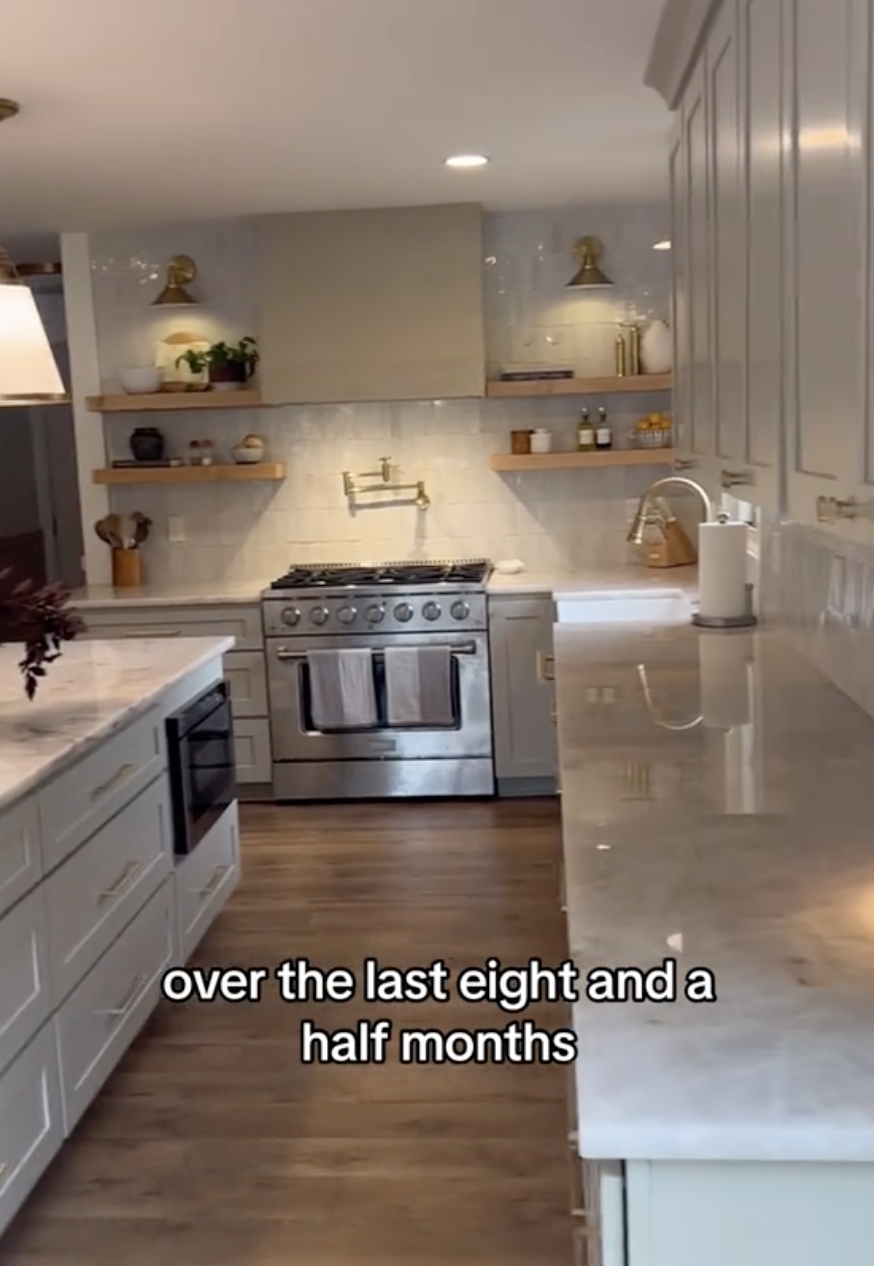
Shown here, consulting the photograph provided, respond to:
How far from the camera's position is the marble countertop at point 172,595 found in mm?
5156

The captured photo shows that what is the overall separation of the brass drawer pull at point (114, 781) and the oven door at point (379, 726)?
2078 mm

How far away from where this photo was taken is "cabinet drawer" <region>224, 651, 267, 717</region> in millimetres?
5180

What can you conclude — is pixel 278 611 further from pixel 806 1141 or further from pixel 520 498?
pixel 806 1141

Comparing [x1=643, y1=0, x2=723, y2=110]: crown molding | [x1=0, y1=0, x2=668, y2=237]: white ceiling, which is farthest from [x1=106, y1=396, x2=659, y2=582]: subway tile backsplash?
[x1=643, y1=0, x2=723, y2=110]: crown molding

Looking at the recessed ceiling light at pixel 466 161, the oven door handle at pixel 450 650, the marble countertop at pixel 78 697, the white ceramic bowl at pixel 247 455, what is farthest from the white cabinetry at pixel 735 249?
the white ceramic bowl at pixel 247 455

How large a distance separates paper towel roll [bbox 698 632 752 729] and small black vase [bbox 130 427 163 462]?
2.87 metres

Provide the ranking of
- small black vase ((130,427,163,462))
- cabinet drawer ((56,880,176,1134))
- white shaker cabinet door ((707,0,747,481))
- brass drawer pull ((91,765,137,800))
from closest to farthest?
white shaker cabinet door ((707,0,747,481)) → cabinet drawer ((56,880,176,1134)) → brass drawer pull ((91,765,137,800)) → small black vase ((130,427,163,462))

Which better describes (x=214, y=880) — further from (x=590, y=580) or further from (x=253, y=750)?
(x=590, y=580)

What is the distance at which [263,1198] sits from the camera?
2.56 m

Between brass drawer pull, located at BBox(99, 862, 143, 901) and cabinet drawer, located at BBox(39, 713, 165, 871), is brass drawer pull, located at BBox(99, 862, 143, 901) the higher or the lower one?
the lower one

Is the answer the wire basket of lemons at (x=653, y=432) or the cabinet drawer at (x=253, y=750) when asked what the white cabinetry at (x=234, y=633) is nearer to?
the cabinet drawer at (x=253, y=750)

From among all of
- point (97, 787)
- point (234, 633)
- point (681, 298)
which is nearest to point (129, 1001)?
point (97, 787)

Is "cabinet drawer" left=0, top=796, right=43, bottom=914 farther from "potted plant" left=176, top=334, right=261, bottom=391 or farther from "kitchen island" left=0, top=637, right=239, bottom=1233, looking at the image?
"potted plant" left=176, top=334, right=261, bottom=391

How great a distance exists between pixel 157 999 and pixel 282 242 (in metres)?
3.15
